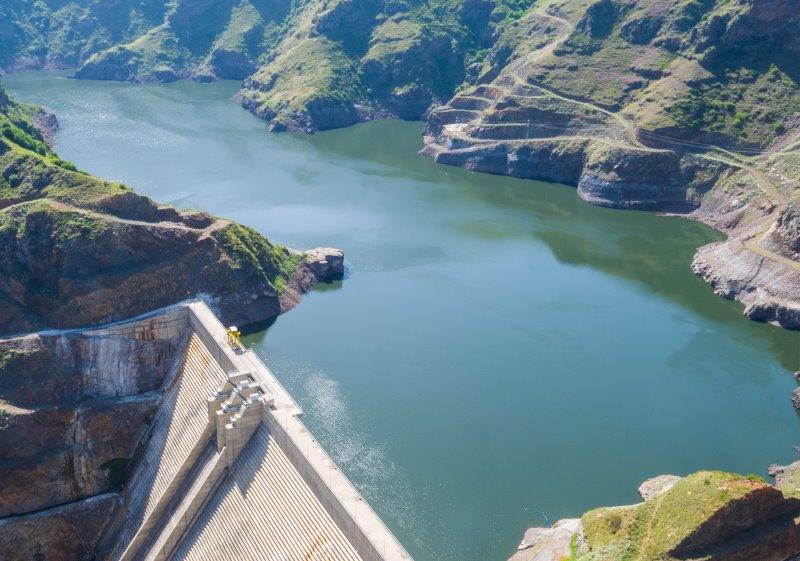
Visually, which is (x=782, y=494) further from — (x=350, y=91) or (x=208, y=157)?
(x=350, y=91)

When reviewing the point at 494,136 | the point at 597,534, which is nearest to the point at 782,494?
the point at 597,534

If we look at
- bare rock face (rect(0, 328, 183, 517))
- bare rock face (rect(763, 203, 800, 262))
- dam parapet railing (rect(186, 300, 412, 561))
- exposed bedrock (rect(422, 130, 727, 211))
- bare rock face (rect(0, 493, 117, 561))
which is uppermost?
bare rock face (rect(763, 203, 800, 262))

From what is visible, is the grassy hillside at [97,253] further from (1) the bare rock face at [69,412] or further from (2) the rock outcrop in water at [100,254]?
(1) the bare rock face at [69,412]

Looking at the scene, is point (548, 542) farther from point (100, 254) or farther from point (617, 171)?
point (617, 171)

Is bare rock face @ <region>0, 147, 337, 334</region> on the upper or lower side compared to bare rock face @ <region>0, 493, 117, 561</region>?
upper

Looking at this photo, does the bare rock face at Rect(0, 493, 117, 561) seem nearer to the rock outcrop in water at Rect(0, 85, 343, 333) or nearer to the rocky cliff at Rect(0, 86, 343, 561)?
the rocky cliff at Rect(0, 86, 343, 561)

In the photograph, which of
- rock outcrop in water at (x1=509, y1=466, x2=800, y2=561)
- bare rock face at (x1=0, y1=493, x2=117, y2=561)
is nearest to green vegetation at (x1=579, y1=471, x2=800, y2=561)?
rock outcrop in water at (x1=509, y1=466, x2=800, y2=561)
